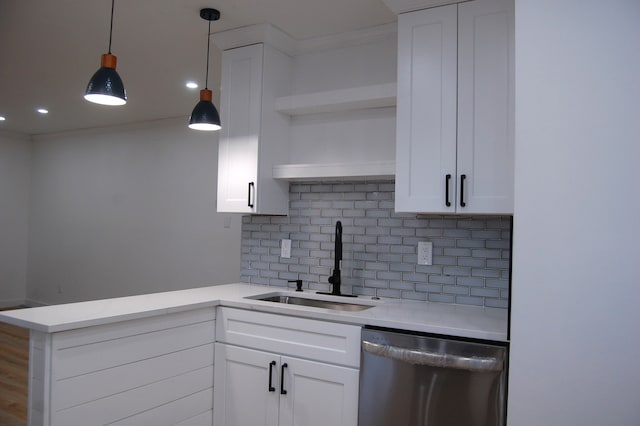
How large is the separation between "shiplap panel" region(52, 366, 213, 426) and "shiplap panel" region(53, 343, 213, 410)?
3 cm

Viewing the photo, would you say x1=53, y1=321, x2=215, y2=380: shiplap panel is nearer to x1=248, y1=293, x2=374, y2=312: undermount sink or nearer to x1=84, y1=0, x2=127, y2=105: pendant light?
x1=248, y1=293, x2=374, y2=312: undermount sink

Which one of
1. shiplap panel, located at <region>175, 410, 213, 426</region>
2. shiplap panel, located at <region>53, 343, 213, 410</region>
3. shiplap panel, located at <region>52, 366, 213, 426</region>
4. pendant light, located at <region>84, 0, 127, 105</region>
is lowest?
shiplap panel, located at <region>175, 410, 213, 426</region>

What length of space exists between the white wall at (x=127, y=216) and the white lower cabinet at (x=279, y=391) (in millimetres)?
2650

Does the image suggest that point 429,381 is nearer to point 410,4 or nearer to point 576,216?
point 576,216

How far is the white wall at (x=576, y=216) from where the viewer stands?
152 centimetres

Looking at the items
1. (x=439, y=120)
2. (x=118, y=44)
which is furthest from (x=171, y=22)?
(x=439, y=120)

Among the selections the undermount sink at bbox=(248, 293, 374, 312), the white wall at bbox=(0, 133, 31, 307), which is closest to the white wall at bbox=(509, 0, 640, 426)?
the undermount sink at bbox=(248, 293, 374, 312)

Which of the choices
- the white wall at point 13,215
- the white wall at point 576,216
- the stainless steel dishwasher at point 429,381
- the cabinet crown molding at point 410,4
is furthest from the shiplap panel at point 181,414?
the white wall at point 13,215

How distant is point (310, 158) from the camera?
3.20 metres

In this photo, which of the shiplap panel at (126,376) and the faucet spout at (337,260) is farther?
the faucet spout at (337,260)

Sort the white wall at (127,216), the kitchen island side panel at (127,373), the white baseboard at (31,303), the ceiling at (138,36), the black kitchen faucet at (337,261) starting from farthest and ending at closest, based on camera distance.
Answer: the white baseboard at (31,303) → the white wall at (127,216) → the black kitchen faucet at (337,261) → the ceiling at (138,36) → the kitchen island side panel at (127,373)

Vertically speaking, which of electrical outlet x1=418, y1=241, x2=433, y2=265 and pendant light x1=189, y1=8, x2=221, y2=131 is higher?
pendant light x1=189, y1=8, x2=221, y2=131

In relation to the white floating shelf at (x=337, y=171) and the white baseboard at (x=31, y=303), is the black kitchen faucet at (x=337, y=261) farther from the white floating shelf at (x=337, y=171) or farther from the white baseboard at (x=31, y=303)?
the white baseboard at (x=31, y=303)

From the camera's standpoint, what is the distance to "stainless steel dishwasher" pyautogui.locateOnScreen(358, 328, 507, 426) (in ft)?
6.31
